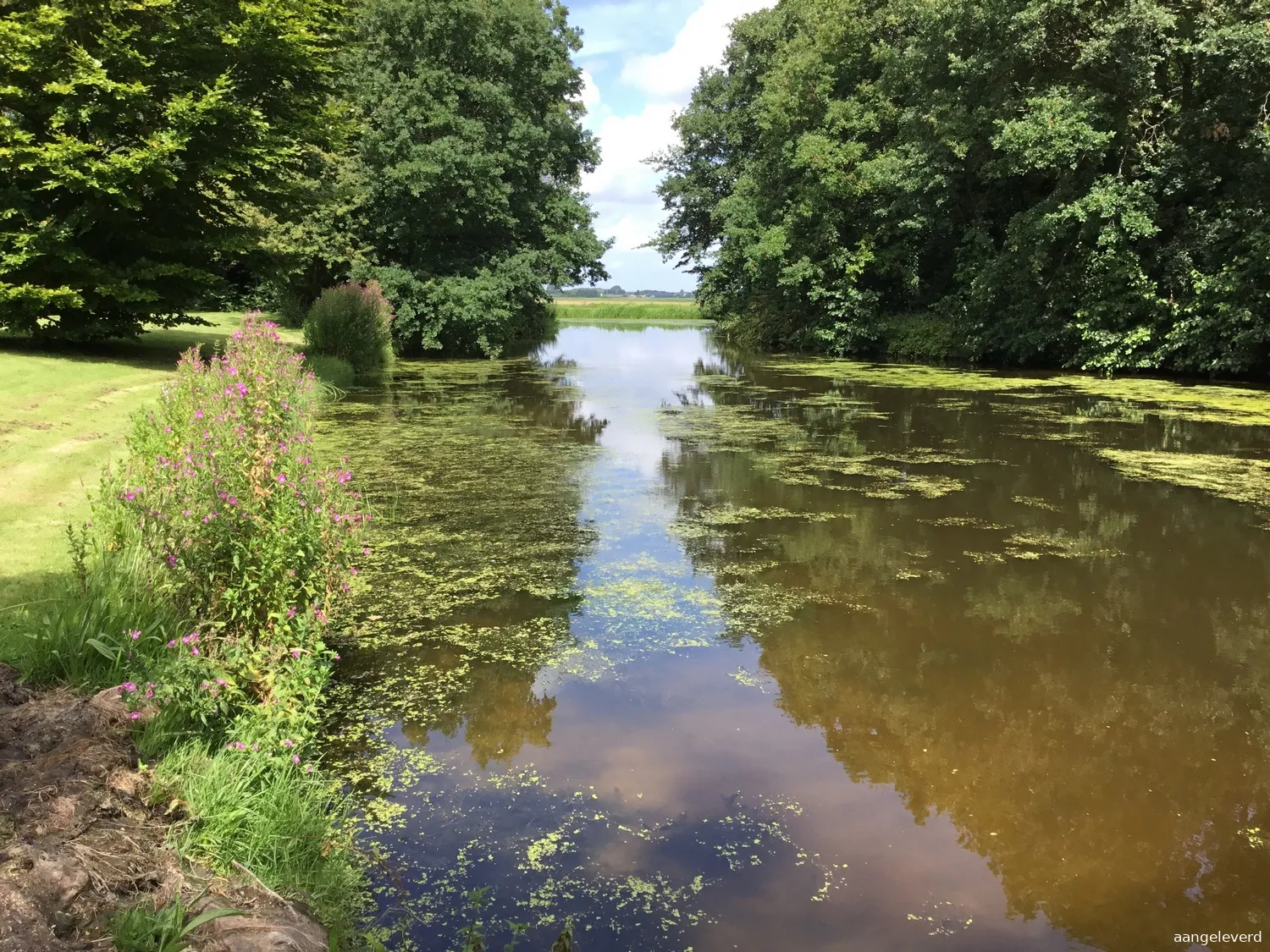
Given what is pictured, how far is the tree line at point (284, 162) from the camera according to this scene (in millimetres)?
11570

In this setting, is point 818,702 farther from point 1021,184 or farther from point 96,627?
point 1021,184

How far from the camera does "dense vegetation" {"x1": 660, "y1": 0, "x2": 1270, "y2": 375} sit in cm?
1500

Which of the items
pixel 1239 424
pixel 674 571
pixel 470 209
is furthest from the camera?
pixel 470 209

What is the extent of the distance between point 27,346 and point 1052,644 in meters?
13.7

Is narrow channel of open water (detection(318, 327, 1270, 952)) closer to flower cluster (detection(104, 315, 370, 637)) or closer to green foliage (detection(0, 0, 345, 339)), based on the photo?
flower cluster (detection(104, 315, 370, 637))

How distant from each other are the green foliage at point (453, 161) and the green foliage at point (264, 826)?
18.6 metres

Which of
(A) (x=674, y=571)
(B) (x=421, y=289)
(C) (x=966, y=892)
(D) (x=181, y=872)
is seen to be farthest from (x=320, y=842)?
(B) (x=421, y=289)

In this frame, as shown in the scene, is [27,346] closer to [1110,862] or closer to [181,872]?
[181,872]

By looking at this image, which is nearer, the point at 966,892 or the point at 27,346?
the point at 966,892

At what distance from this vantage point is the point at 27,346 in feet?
40.4

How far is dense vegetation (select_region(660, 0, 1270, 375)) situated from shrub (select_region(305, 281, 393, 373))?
12.0 meters

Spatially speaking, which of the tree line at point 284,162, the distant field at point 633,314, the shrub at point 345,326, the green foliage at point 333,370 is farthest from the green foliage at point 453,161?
the distant field at point 633,314

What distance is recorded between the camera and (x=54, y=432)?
7.57 meters

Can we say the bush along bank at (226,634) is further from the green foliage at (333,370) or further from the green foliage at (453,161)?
the green foliage at (453,161)
